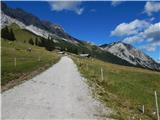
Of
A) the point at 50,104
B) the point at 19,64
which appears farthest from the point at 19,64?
the point at 50,104

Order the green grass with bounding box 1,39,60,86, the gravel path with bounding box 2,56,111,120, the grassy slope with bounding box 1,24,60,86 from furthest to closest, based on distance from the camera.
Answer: the grassy slope with bounding box 1,24,60,86
the green grass with bounding box 1,39,60,86
the gravel path with bounding box 2,56,111,120

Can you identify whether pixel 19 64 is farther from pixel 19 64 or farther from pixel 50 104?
pixel 50 104

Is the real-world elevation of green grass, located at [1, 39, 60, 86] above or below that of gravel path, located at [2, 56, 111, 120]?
above

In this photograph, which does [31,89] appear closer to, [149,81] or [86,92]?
[86,92]

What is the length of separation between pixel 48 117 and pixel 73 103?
4154mm

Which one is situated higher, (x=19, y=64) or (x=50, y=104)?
(x=19, y=64)

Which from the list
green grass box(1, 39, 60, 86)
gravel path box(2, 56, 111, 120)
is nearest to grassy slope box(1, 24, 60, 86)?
green grass box(1, 39, 60, 86)

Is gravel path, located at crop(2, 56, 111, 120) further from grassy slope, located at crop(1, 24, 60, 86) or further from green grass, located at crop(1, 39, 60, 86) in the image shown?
green grass, located at crop(1, 39, 60, 86)

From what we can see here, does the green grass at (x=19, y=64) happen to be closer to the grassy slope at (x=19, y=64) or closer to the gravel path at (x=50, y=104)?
the grassy slope at (x=19, y=64)

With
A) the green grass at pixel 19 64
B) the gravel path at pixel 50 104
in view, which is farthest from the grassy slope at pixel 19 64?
the gravel path at pixel 50 104

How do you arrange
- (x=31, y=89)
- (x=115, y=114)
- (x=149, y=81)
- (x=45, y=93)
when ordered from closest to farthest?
(x=115, y=114), (x=45, y=93), (x=31, y=89), (x=149, y=81)

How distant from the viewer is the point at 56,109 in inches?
752

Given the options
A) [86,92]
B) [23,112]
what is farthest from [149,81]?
[23,112]

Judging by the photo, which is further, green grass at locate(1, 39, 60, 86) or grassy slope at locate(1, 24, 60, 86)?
grassy slope at locate(1, 24, 60, 86)
